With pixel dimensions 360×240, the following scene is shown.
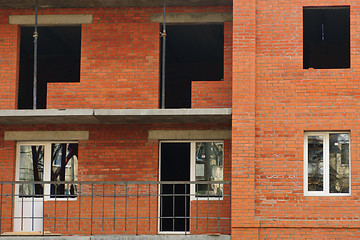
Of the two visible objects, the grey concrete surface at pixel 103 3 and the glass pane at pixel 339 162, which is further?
the grey concrete surface at pixel 103 3

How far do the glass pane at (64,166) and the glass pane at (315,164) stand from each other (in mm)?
5228

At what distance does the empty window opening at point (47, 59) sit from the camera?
18672 millimetres

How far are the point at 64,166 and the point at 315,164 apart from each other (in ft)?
18.4

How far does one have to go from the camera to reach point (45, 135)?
49.8ft

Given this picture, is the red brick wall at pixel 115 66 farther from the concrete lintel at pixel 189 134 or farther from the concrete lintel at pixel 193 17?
the concrete lintel at pixel 189 134

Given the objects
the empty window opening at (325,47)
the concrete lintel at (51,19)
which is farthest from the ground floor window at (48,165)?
the empty window opening at (325,47)

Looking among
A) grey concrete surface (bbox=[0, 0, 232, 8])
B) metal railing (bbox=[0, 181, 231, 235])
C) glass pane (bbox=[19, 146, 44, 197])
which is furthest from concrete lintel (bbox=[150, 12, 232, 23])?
glass pane (bbox=[19, 146, 44, 197])

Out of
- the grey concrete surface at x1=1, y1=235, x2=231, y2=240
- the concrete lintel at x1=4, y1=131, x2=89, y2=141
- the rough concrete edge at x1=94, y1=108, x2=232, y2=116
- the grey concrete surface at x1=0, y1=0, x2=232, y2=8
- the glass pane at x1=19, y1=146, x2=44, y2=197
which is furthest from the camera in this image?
the glass pane at x1=19, y1=146, x2=44, y2=197

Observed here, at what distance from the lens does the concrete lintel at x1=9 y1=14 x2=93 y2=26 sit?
15.3 m

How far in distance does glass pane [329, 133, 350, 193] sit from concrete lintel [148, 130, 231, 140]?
2261 mm

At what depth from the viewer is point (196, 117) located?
1399cm

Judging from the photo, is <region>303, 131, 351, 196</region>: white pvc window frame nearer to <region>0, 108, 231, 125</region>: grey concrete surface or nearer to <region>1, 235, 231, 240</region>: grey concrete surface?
<region>0, 108, 231, 125</region>: grey concrete surface

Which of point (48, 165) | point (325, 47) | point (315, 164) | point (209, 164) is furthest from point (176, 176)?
point (325, 47)

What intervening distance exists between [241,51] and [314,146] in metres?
2.48
